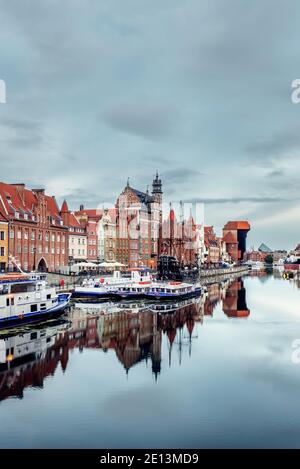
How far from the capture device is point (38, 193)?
84.6 meters

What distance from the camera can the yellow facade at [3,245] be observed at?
72019mm

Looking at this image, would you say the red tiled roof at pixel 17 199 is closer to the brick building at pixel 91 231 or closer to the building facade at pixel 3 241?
the building facade at pixel 3 241

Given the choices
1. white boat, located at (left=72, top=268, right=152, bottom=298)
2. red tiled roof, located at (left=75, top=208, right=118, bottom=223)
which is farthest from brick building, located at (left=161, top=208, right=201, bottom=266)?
white boat, located at (left=72, top=268, right=152, bottom=298)

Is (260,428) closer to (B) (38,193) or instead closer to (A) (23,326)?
(A) (23,326)

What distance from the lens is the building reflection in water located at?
3056 cm

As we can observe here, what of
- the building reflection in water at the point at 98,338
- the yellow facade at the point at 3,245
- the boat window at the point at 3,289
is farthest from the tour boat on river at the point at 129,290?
the boat window at the point at 3,289

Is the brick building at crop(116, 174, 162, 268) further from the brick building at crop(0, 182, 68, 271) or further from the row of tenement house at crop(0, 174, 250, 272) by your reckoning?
the brick building at crop(0, 182, 68, 271)

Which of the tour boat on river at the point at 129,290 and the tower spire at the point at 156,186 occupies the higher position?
the tower spire at the point at 156,186

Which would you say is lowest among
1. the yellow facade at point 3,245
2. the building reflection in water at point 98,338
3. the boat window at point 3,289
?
the building reflection in water at point 98,338

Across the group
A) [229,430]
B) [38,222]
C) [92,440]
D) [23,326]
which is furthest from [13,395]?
[38,222]

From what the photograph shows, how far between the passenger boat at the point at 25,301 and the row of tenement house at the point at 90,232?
24683 millimetres

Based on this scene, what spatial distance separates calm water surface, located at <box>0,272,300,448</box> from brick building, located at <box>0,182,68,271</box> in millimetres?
30732

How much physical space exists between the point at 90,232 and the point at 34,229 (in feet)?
96.2
